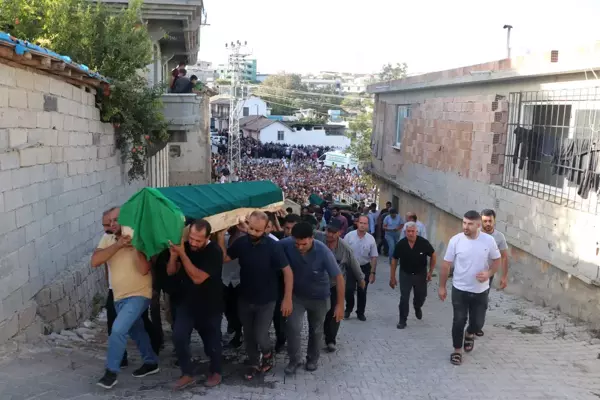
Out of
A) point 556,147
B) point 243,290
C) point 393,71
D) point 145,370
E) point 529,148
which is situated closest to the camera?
point 145,370

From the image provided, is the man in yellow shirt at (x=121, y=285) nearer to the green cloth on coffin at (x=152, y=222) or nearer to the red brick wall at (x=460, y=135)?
the green cloth on coffin at (x=152, y=222)

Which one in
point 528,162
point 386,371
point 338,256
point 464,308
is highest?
point 528,162

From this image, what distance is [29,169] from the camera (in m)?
6.04

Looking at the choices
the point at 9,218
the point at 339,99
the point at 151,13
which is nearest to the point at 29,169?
the point at 9,218

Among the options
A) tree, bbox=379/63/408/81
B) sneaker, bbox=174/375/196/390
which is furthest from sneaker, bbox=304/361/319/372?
tree, bbox=379/63/408/81

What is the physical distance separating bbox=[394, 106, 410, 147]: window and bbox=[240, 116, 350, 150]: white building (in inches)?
1853

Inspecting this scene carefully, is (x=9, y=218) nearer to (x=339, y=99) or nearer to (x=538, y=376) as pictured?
(x=538, y=376)

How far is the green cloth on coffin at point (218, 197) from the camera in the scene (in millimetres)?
5613

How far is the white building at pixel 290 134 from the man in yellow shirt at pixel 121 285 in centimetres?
6135

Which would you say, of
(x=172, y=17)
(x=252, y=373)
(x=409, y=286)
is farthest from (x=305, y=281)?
(x=172, y=17)

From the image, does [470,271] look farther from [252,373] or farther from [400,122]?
[400,122]

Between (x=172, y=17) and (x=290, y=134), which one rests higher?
(x=172, y=17)

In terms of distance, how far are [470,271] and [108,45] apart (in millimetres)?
6582

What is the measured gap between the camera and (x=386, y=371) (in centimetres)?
595
